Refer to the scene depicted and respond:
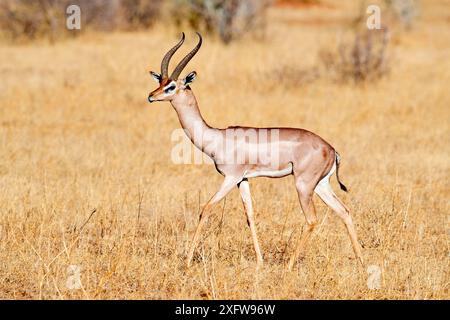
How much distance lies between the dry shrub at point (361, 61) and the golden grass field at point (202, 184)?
Result: 28 cm

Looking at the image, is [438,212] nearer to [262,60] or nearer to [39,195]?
[39,195]

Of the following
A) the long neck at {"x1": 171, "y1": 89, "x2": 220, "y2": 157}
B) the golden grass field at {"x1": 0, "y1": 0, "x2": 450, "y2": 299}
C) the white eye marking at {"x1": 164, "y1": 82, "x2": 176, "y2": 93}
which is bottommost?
the golden grass field at {"x1": 0, "y1": 0, "x2": 450, "y2": 299}

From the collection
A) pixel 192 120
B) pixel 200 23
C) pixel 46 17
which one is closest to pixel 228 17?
pixel 200 23

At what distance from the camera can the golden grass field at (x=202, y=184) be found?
588 cm

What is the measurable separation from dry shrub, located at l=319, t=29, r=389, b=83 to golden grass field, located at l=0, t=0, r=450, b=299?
280 mm

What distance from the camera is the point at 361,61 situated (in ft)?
52.1

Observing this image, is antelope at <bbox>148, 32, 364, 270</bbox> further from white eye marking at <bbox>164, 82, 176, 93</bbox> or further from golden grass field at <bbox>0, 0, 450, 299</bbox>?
golden grass field at <bbox>0, 0, 450, 299</bbox>

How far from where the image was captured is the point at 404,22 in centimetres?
3406

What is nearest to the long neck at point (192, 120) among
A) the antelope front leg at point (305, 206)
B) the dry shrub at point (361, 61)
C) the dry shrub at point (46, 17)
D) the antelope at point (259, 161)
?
the antelope at point (259, 161)

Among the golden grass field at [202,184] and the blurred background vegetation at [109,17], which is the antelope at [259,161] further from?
the blurred background vegetation at [109,17]

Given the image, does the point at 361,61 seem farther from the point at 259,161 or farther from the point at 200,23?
the point at 259,161

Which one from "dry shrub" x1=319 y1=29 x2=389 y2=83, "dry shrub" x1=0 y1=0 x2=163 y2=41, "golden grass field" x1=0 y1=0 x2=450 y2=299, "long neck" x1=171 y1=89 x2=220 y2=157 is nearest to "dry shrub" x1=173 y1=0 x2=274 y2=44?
"golden grass field" x1=0 y1=0 x2=450 y2=299

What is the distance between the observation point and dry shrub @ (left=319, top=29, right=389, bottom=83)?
15898 mm
